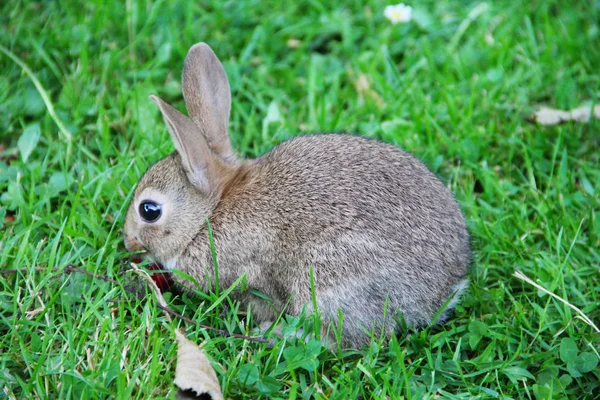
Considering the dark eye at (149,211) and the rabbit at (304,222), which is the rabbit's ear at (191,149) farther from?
the dark eye at (149,211)

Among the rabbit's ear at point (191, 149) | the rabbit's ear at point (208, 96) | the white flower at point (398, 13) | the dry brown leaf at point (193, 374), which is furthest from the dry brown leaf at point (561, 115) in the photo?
the dry brown leaf at point (193, 374)

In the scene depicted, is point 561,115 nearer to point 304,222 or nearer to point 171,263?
point 304,222

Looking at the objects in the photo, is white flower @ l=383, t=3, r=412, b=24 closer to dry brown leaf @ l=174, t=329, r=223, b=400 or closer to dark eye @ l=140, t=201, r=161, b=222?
dark eye @ l=140, t=201, r=161, b=222

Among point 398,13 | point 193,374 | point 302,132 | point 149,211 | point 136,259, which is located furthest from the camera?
point 398,13

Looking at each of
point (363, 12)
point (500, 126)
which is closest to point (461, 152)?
point (500, 126)

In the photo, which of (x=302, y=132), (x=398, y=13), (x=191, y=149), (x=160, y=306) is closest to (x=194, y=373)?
(x=160, y=306)
